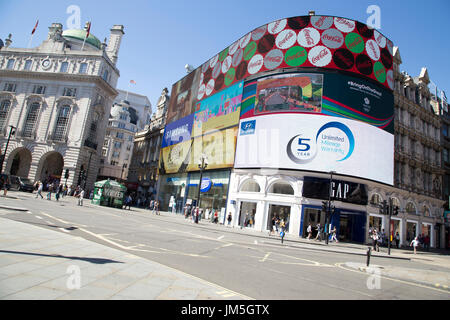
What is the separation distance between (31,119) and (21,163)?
848 cm

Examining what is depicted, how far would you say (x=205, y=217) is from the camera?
36875 mm

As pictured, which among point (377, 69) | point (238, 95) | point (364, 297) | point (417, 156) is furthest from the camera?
point (417, 156)

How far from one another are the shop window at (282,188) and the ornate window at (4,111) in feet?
164

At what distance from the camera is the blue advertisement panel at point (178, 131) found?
4432cm

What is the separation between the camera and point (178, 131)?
155 feet

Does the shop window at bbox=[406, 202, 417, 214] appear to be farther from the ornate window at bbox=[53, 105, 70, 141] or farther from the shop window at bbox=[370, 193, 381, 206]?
the ornate window at bbox=[53, 105, 70, 141]

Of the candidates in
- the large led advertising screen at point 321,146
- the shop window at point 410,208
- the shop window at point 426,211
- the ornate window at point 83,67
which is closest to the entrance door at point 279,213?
the large led advertising screen at point 321,146

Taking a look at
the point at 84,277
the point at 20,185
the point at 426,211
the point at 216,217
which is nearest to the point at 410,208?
the point at 426,211

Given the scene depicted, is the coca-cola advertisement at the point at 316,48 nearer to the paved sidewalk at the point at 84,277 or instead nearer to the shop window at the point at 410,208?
the shop window at the point at 410,208

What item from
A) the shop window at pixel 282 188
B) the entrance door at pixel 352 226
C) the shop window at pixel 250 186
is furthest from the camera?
the shop window at pixel 250 186

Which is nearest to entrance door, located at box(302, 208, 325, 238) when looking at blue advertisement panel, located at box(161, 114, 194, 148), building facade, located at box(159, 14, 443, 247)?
building facade, located at box(159, 14, 443, 247)

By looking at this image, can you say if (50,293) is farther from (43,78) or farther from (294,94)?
(43,78)
